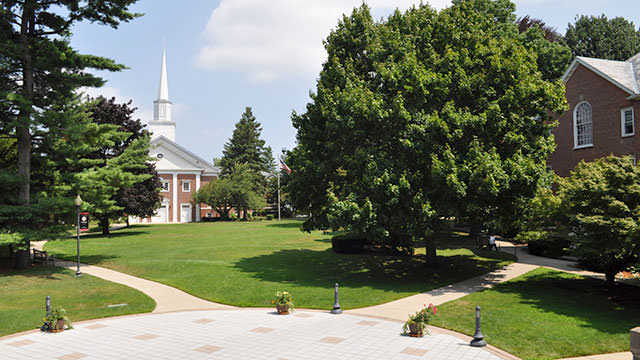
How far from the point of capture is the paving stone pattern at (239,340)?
1166 cm

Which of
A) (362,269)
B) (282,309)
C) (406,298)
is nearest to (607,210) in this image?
(406,298)

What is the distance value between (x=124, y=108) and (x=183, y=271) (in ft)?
93.1

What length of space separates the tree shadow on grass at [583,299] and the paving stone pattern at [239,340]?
19.0ft

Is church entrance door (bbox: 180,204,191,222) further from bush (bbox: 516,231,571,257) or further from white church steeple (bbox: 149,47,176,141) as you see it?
bush (bbox: 516,231,571,257)

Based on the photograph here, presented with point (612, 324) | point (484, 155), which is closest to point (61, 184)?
point (484, 155)

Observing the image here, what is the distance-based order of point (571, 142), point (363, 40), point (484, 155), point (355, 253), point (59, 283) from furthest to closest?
point (571, 142), point (355, 253), point (363, 40), point (59, 283), point (484, 155)

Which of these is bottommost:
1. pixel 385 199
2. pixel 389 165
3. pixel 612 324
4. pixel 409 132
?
pixel 612 324

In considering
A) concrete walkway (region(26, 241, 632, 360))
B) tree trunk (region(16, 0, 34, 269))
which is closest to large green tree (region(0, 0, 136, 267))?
tree trunk (region(16, 0, 34, 269))

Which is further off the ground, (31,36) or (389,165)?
(31,36)

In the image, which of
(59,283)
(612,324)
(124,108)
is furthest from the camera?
(124,108)

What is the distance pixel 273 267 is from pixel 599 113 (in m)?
25.0

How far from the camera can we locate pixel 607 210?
683 inches

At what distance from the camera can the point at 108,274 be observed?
83.4 feet

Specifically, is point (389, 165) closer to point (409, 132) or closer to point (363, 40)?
Result: point (409, 132)
